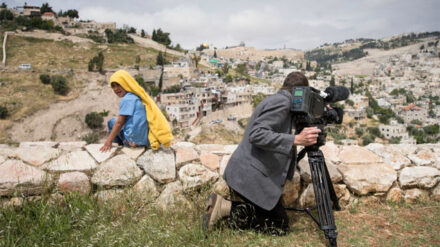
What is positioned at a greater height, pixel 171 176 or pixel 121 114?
pixel 121 114

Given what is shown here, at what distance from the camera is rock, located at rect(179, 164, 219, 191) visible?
2.05 metres

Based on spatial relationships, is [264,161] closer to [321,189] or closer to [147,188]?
[321,189]

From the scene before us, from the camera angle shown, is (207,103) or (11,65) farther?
(11,65)

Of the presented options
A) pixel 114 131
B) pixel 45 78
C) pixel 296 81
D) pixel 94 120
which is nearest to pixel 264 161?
pixel 296 81

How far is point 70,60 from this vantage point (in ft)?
151

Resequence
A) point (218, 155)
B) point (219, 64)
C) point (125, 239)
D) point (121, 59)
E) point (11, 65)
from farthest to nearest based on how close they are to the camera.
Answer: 1. point (219, 64)
2. point (121, 59)
3. point (11, 65)
4. point (218, 155)
5. point (125, 239)

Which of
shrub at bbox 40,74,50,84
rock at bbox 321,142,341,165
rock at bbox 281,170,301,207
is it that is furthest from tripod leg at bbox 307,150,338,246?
shrub at bbox 40,74,50,84

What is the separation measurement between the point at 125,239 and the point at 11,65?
51331 millimetres

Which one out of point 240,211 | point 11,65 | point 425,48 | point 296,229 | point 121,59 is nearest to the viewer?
point 240,211

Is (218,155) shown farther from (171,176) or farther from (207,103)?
(207,103)

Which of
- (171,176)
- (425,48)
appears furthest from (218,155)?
(425,48)

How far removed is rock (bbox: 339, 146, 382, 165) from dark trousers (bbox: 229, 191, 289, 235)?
1008mm

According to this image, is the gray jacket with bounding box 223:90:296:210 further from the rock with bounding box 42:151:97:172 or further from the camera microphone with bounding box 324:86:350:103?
the rock with bounding box 42:151:97:172

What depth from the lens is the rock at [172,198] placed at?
187cm
